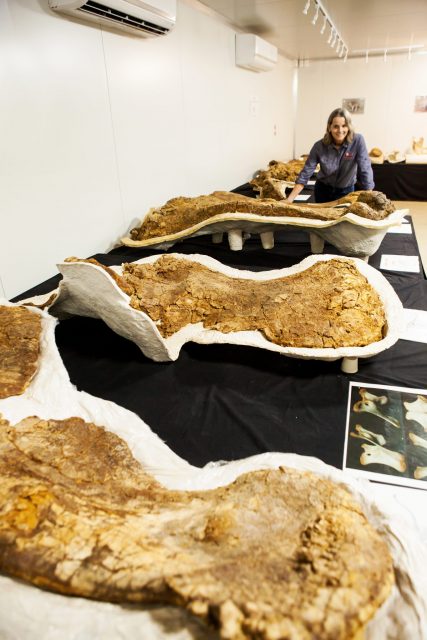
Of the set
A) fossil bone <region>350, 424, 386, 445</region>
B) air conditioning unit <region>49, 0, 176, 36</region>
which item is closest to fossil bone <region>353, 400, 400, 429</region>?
fossil bone <region>350, 424, 386, 445</region>

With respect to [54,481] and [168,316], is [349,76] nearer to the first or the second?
[168,316]

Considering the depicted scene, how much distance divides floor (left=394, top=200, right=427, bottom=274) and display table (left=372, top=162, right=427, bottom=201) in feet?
0.51

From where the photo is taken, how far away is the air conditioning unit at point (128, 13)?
304 cm

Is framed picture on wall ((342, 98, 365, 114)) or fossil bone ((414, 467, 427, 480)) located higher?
framed picture on wall ((342, 98, 365, 114))

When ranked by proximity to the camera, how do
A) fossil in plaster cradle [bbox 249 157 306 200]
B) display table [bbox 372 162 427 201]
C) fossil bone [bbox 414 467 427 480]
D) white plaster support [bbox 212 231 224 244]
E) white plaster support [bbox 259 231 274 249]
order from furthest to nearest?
display table [bbox 372 162 427 201] → fossil in plaster cradle [bbox 249 157 306 200] → white plaster support [bbox 212 231 224 244] → white plaster support [bbox 259 231 274 249] → fossil bone [bbox 414 467 427 480]

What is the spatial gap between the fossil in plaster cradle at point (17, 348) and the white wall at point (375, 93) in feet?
29.9

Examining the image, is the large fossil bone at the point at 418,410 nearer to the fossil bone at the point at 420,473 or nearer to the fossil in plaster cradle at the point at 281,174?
the fossil bone at the point at 420,473

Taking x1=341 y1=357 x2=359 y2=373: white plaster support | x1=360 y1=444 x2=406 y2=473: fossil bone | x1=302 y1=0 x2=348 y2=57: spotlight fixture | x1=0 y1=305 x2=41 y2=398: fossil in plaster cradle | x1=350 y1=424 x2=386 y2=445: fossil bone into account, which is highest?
x1=302 y1=0 x2=348 y2=57: spotlight fixture

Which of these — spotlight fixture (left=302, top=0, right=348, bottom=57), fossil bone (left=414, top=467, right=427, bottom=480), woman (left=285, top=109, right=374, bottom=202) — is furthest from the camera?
spotlight fixture (left=302, top=0, right=348, bottom=57)

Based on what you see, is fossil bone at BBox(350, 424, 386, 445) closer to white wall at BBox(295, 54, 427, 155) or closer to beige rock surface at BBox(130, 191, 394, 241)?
beige rock surface at BBox(130, 191, 394, 241)

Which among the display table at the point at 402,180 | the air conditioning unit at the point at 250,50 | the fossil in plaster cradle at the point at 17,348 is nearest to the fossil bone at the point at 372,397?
the fossil in plaster cradle at the point at 17,348

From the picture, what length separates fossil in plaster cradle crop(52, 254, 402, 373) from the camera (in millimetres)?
1933

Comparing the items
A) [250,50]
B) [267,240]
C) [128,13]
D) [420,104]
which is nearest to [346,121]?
[267,240]

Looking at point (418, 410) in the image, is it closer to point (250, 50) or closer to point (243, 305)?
point (243, 305)
